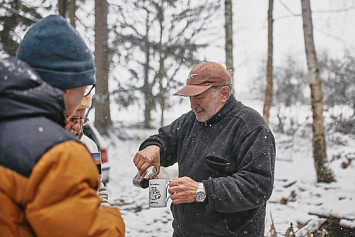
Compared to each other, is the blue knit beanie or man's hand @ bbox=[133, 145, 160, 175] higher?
the blue knit beanie

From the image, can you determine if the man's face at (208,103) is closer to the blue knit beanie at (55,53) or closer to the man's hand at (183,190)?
the man's hand at (183,190)

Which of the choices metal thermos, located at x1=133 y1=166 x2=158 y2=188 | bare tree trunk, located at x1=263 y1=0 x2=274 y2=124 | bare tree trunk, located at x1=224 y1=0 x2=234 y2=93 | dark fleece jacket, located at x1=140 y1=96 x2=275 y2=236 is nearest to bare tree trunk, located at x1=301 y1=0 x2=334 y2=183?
bare tree trunk, located at x1=224 y1=0 x2=234 y2=93

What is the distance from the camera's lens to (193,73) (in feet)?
7.91

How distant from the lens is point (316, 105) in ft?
24.0

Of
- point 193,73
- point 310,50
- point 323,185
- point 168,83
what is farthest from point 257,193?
point 168,83

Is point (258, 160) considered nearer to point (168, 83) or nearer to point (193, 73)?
point (193, 73)

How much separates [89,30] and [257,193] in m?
6.02

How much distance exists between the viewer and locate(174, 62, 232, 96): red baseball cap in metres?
2.34

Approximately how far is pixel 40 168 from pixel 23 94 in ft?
0.84

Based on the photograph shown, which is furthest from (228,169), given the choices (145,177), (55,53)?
(55,53)

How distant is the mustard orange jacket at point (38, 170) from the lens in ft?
3.38

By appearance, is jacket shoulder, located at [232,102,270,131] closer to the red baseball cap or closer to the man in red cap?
the man in red cap

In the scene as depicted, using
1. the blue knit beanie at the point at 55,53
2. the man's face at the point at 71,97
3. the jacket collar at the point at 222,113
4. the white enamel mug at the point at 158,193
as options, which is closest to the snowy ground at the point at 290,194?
the jacket collar at the point at 222,113

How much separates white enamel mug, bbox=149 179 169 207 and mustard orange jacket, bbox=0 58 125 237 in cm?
89
